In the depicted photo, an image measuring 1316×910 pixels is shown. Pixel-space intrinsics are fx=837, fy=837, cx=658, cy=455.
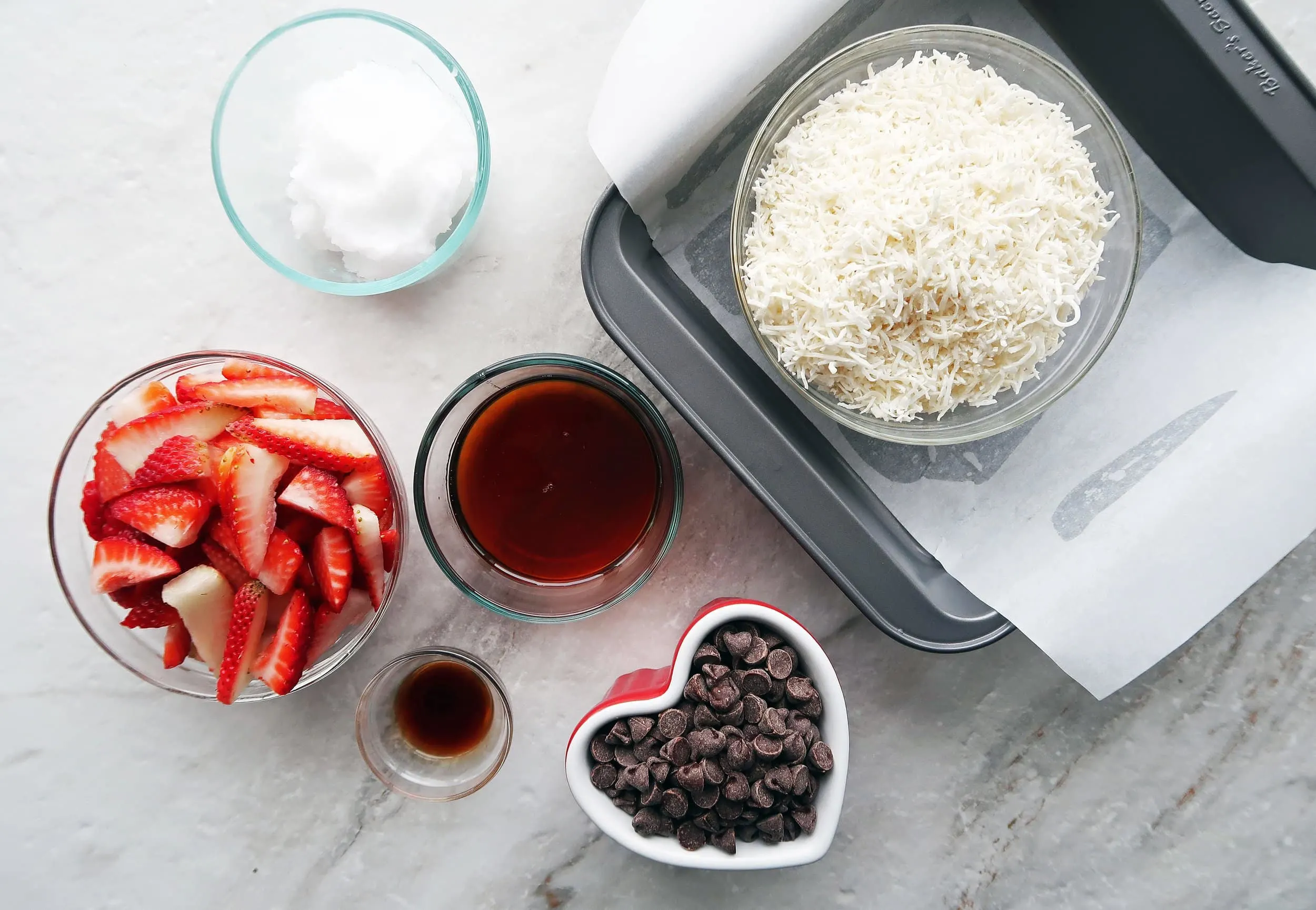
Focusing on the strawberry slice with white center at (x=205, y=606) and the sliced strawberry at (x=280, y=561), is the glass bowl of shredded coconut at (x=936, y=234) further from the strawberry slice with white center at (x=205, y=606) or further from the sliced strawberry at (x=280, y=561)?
the strawberry slice with white center at (x=205, y=606)

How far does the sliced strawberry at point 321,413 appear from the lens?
114cm

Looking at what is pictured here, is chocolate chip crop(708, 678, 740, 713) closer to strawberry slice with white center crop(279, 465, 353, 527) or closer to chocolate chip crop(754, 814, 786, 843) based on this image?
chocolate chip crop(754, 814, 786, 843)

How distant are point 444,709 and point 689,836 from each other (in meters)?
0.43

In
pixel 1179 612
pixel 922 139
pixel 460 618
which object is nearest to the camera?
pixel 922 139

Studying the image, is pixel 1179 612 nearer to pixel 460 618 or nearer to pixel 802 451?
pixel 802 451

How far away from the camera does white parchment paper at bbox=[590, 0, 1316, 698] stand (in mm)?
1061

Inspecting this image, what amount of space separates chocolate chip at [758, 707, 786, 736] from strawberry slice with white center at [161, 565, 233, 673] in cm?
73

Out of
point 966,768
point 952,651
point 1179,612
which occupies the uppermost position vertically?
point 952,651

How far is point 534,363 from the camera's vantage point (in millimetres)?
1184

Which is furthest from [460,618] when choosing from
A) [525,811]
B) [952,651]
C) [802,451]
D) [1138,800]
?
[1138,800]

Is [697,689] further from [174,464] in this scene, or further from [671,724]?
[174,464]

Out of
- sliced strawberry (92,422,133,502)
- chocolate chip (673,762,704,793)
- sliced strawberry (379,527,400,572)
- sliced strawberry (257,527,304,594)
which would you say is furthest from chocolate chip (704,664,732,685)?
sliced strawberry (92,422,133,502)

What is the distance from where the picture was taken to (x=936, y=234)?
3.08ft

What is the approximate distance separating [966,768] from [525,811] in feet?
2.32
